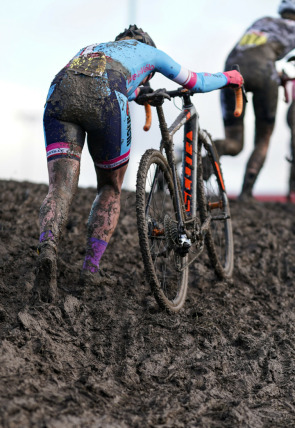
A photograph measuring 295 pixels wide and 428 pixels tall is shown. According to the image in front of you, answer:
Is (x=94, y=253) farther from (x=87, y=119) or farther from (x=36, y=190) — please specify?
(x=36, y=190)

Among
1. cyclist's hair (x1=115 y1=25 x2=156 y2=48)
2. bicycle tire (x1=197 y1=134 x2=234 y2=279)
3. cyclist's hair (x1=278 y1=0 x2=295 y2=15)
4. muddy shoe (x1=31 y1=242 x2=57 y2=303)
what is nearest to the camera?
muddy shoe (x1=31 y1=242 x2=57 y2=303)

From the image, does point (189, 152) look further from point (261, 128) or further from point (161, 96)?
point (261, 128)

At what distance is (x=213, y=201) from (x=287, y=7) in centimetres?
388

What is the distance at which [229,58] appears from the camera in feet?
24.7

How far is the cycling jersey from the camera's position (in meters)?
3.62

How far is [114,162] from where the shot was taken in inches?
153

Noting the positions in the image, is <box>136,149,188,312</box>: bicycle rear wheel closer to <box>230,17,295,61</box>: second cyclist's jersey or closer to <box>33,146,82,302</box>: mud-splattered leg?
<box>33,146,82,302</box>: mud-splattered leg

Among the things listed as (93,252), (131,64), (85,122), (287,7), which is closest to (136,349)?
(93,252)

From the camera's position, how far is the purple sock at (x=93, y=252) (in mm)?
4087

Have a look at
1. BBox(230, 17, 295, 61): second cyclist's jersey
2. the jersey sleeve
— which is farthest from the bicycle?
BBox(230, 17, 295, 61): second cyclist's jersey

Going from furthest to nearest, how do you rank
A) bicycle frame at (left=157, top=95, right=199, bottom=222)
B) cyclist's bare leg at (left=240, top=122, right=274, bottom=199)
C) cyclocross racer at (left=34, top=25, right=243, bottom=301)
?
cyclist's bare leg at (left=240, top=122, right=274, bottom=199) → bicycle frame at (left=157, top=95, right=199, bottom=222) → cyclocross racer at (left=34, top=25, right=243, bottom=301)

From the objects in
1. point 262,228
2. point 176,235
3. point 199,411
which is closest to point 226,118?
point 262,228

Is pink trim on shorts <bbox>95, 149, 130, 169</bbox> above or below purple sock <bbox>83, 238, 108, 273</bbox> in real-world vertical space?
above

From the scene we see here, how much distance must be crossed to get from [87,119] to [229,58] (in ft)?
14.4
